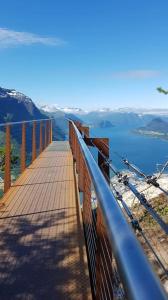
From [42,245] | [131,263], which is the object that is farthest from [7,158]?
[131,263]

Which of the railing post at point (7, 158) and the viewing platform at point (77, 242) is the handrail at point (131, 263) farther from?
the railing post at point (7, 158)

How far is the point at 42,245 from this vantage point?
4.16 meters

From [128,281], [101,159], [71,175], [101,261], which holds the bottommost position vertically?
[71,175]

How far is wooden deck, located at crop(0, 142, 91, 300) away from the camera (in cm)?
319

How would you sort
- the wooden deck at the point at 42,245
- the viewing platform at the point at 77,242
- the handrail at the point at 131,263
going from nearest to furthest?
the handrail at the point at 131,263 < the viewing platform at the point at 77,242 < the wooden deck at the point at 42,245

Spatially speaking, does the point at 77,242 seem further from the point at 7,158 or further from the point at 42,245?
the point at 7,158

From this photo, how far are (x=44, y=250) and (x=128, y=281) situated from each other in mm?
3343

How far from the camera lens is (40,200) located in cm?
630

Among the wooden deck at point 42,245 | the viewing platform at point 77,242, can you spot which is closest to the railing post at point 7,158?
the viewing platform at point 77,242

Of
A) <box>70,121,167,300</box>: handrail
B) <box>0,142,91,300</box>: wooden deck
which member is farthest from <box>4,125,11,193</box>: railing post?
<box>70,121,167,300</box>: handrail

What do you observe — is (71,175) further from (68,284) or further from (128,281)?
(128,281)

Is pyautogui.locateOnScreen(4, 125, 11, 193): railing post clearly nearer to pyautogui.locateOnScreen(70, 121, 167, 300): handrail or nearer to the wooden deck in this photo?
the wooden deck

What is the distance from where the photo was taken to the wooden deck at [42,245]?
3191 mm

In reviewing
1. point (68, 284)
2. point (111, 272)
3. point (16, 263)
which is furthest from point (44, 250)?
point (111, 272)
